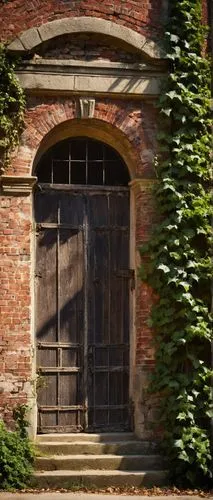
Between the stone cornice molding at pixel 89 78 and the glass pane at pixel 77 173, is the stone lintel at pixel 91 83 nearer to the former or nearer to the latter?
the stone cornice molding at pixel 89 78

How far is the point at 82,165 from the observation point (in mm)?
10359

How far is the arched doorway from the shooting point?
33.0ft

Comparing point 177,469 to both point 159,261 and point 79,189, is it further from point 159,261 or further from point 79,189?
point 79,189

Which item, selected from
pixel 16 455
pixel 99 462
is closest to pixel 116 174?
pixel 99 462

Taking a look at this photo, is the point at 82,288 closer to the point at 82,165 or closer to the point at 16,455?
the point at 82,165

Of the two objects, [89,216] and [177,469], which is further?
[89,216]

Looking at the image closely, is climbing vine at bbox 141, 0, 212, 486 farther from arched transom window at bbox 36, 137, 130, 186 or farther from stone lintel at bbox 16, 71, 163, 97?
arched transom window at bbox 36, 137, 130, 186

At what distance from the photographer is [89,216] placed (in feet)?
33.7

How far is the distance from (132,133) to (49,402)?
3.45 metres

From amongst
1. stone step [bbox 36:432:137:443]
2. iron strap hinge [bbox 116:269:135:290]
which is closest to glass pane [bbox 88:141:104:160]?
iron strap hinge [bbox 116:269:135:290]

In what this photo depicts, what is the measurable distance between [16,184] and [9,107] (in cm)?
93

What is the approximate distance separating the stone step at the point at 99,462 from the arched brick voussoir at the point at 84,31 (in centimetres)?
482

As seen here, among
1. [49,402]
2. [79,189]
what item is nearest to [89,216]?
[79,189]

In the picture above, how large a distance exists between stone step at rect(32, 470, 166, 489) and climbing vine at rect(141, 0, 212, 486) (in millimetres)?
269
